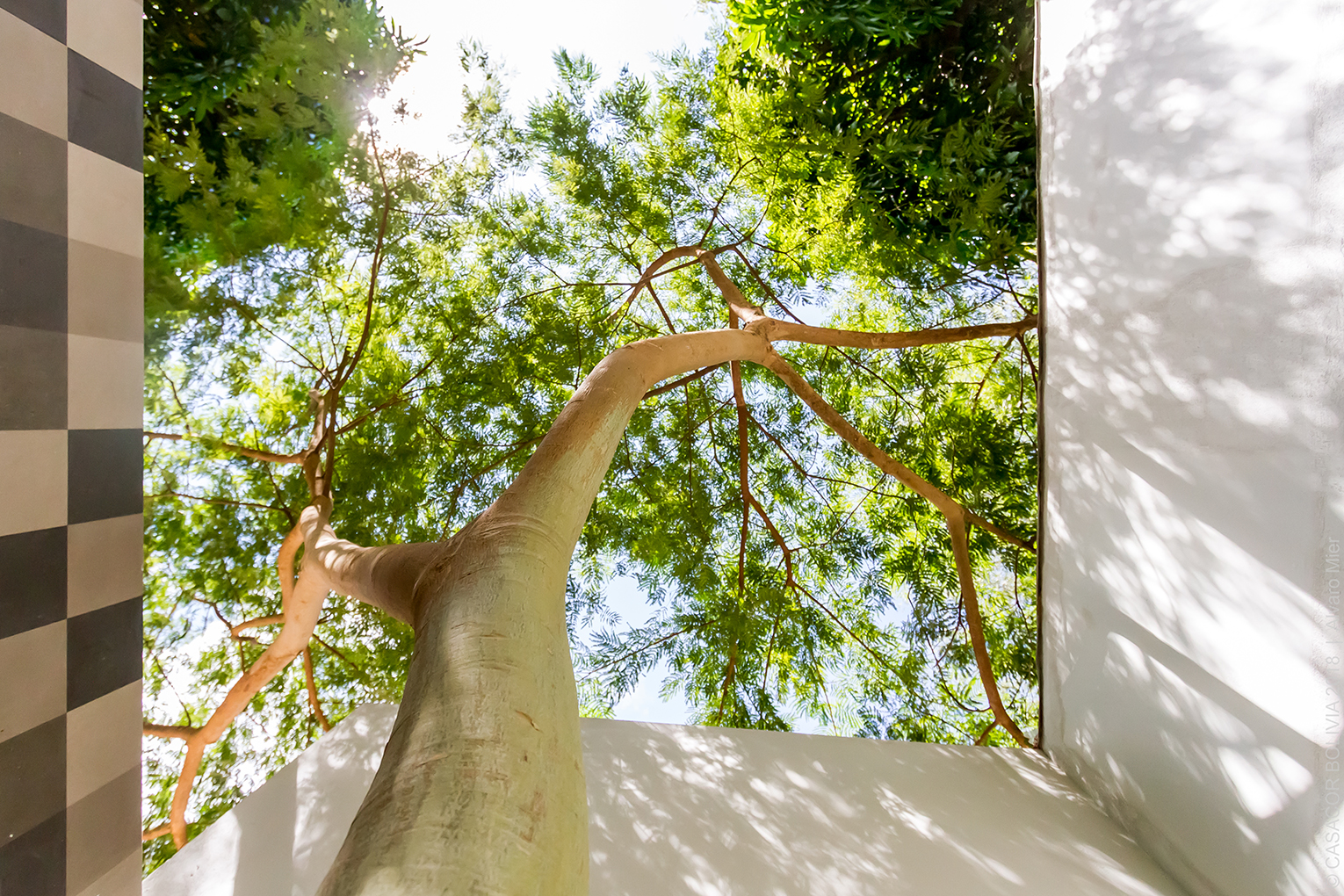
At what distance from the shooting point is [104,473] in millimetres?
715

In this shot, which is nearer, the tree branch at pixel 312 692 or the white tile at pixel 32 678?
the white tile at pixel 32 678

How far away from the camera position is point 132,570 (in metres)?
0.75

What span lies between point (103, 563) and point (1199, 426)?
1.55m

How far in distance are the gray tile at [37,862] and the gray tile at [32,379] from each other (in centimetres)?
41

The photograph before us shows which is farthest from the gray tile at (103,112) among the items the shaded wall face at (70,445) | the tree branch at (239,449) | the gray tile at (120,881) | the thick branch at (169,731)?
the thick branch at (169,731)

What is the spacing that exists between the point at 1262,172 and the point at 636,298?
1.86m

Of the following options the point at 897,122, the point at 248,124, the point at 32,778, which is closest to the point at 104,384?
the point at 32,778

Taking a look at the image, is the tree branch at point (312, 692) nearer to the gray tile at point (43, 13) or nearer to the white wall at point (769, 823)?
the white wall at point (769, 823)

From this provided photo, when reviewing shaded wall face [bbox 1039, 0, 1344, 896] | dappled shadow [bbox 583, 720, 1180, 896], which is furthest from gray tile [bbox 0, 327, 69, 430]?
shaded wall face [bbox 1039, 0, 1344, 896]

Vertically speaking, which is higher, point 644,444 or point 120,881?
point 644,444

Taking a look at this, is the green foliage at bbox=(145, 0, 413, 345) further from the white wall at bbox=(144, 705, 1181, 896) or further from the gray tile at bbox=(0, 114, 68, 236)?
the white wall at bbox=(144, 705, 1181, 896)

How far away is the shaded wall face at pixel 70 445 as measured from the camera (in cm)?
62

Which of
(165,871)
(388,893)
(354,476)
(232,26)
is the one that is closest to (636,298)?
(354,476)

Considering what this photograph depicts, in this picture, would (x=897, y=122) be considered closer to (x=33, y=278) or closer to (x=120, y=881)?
(x=33, y=278)
